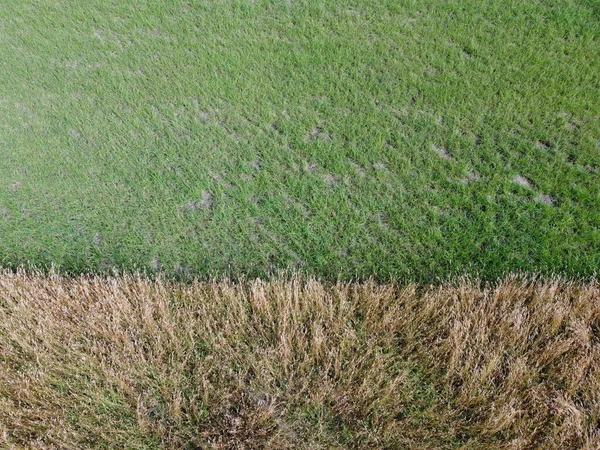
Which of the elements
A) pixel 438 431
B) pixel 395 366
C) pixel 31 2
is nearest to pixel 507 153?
pixel 395 366

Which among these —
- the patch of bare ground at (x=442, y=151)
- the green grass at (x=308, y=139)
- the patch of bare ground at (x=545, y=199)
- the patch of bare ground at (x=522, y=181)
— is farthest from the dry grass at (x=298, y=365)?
the patch of bare ground at (x=442, y=151)

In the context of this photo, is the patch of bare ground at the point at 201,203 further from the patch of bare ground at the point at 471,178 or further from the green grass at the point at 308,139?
the patch of bare ground at the point at 471,178

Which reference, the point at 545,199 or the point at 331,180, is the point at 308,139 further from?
the point at 545,199

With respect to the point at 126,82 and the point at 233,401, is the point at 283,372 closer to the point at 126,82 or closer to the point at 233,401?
the point at 233,401

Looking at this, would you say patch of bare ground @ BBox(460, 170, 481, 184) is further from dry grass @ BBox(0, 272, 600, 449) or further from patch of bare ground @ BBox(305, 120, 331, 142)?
patch of bare ground @ BBox(305, 120, 331, 142)

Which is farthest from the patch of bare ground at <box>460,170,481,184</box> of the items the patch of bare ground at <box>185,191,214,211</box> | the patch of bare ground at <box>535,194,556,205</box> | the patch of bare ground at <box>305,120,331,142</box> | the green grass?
the patch of bare ground at <box>185,191,214,211</box>
